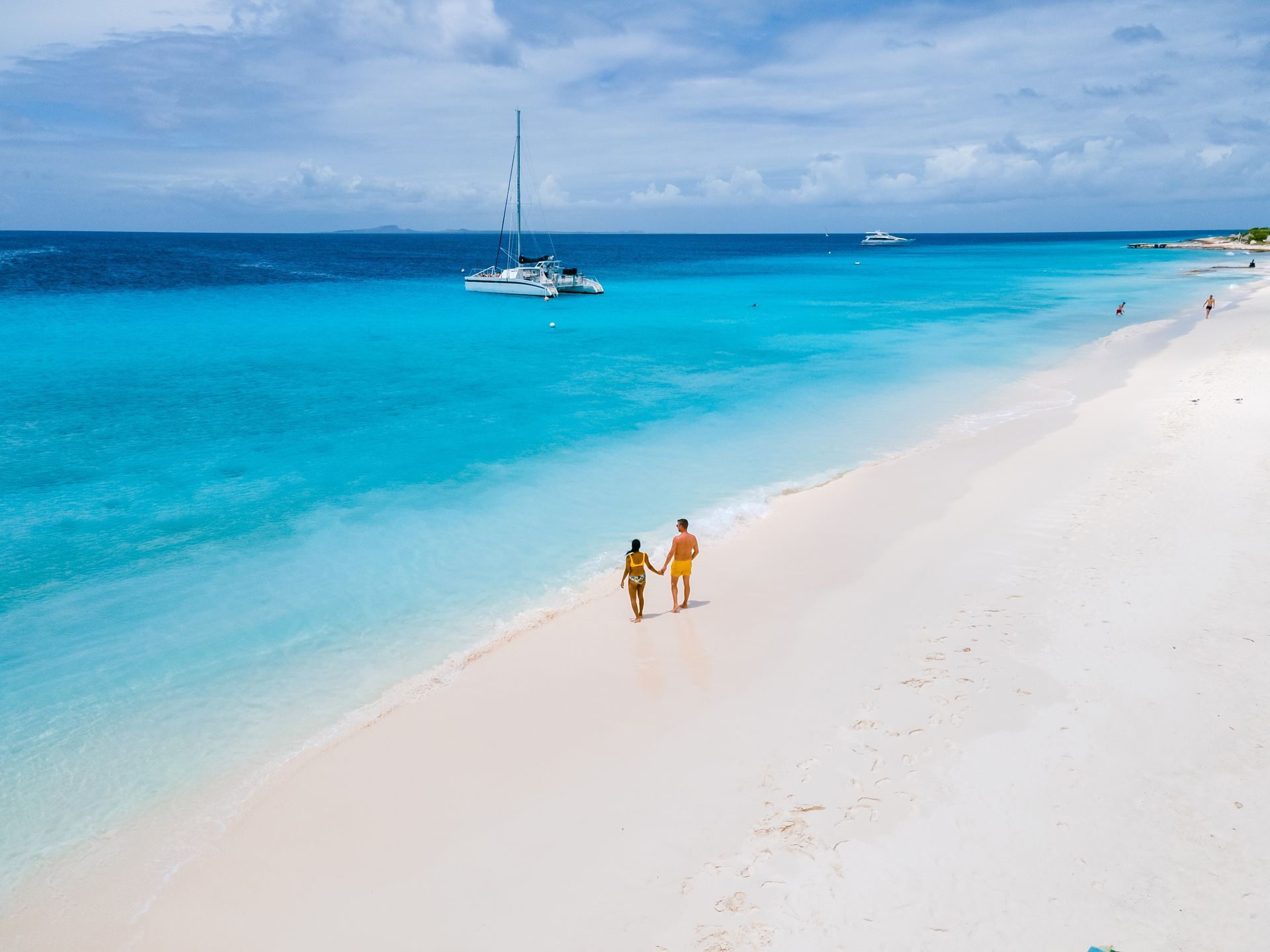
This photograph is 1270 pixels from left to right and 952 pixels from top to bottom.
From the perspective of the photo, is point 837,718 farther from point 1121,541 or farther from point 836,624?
point 1121,541

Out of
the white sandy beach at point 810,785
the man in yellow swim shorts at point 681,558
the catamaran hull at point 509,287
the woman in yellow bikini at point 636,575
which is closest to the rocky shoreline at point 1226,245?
the catamaran hull at point 509,287

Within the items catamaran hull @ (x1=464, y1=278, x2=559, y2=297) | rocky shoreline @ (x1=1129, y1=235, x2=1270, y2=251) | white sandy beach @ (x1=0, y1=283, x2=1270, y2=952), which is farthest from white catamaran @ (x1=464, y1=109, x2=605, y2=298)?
rocky shoreline @ (x1=1129, y1=235, x2=1270, y2=251)

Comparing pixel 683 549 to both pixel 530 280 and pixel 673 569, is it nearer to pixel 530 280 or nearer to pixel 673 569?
pixel 673 569

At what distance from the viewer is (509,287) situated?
63.8 meters

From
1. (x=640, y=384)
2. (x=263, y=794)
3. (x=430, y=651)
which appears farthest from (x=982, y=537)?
(x=640, y=384)

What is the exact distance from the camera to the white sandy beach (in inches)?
246

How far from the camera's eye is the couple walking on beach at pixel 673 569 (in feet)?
35.4

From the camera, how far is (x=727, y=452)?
67.9 feet

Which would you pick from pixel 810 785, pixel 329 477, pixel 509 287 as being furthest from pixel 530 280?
pixel 810 785

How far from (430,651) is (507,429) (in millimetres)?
13266

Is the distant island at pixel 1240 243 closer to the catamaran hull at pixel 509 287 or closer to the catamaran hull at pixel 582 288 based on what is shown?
the catamaran hull at pixel 582 288

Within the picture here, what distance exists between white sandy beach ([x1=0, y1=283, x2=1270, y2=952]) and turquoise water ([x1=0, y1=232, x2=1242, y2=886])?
173cm

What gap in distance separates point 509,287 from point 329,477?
4817cm

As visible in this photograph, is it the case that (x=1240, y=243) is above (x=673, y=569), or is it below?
above
